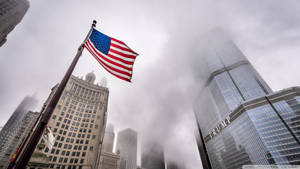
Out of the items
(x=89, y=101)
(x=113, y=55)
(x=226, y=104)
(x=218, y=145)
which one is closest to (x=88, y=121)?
(x=89, y=101)

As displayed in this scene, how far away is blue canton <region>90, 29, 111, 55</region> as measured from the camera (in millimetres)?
10859

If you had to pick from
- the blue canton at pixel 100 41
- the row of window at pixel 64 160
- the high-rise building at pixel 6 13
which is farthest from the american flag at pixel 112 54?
the high-rise building at pixel 6 13

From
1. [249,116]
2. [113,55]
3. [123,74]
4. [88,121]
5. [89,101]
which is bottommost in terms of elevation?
[123,74]

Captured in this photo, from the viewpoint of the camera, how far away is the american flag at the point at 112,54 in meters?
10.8

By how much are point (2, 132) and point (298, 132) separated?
1043 ft

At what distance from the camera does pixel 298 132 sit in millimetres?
109500

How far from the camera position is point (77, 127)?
6544cm

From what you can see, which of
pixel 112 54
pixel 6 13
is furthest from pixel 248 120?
pixel 6 13

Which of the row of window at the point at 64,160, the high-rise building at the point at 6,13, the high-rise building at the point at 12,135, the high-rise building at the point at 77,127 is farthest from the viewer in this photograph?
the high-rise building at the point at 12,135

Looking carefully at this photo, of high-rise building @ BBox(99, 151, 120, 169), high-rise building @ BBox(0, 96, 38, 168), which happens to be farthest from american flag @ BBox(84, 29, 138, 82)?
high-rise building @ BBox(99, 151, 120, 169)

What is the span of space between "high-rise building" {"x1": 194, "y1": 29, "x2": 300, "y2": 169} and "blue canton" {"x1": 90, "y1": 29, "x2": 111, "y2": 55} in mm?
151179

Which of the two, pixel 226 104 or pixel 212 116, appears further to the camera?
pixel 212 116

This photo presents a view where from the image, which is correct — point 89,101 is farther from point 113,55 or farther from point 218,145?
point 218,145

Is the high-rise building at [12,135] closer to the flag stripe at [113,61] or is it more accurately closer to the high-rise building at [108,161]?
the high-rise building at [108,161]
